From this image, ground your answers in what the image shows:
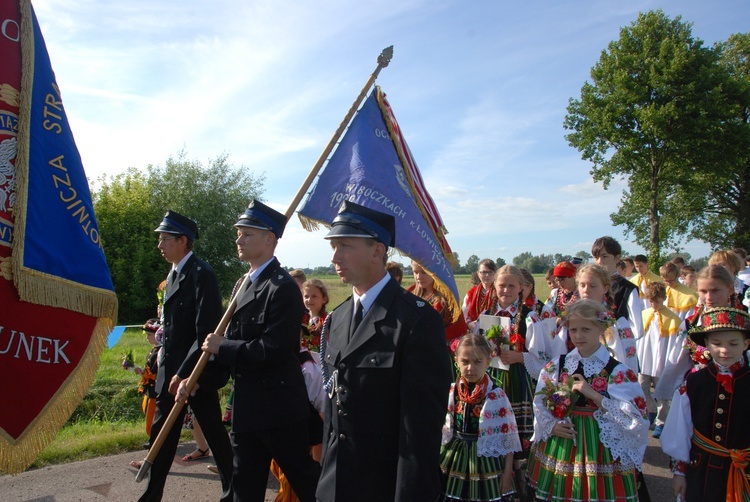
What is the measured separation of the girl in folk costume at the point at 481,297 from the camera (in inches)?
218

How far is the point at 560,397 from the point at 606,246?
2.69 m

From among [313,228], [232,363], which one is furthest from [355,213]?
[313,228]

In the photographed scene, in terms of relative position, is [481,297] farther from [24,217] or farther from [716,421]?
[24,217]

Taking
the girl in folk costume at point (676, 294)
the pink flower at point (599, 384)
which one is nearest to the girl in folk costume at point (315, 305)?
the pink flower at point (599, 384)

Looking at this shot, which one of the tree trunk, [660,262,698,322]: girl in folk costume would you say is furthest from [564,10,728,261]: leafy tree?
[660,262,698,322]: girl in folk costume

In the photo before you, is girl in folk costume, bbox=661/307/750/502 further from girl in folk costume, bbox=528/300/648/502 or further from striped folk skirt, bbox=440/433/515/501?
striped folk skirt, bbox=440/433/515/501

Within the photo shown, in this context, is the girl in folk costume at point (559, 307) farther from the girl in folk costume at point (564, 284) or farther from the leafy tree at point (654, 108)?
the leafy tree at point (654, 108)

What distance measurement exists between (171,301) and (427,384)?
2.78 metres

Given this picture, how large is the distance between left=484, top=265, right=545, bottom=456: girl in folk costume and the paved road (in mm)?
1283

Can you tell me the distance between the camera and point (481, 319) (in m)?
4.77

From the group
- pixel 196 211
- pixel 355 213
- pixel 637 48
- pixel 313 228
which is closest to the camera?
pixel 355 213

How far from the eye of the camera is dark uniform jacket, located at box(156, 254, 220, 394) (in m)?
4.17

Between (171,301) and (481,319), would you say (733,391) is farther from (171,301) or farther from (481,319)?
(171,301)

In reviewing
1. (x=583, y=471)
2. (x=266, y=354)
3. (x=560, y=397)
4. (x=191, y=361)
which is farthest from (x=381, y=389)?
(x=191, y=361)
